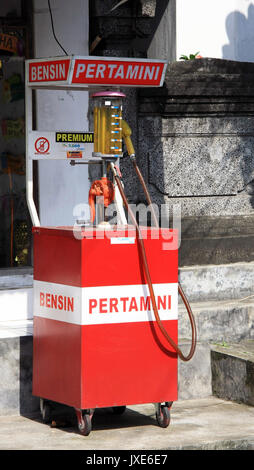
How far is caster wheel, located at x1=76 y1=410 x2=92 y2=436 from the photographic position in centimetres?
610

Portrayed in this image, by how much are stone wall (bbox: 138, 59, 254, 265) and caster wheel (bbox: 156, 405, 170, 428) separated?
88.3 inches

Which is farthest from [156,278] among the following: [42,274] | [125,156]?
[125,156]

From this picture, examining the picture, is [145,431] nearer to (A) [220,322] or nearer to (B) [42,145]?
(A) [220,322]

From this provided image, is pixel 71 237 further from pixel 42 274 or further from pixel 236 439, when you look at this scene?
pixel 236 439

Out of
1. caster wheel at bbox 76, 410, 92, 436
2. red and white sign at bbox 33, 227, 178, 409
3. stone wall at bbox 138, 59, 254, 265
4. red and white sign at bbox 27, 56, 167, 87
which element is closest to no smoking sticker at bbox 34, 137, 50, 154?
red and white sign at bbox 27, 56, 167, 87

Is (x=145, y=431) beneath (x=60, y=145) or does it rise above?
beneath

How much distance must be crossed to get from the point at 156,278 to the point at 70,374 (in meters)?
0.84

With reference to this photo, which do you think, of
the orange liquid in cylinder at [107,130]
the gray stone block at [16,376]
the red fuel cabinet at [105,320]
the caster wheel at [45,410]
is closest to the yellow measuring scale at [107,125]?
the orange liquid in cylinder at [107,130]

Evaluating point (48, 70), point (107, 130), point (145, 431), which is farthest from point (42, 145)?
point (145, 431)

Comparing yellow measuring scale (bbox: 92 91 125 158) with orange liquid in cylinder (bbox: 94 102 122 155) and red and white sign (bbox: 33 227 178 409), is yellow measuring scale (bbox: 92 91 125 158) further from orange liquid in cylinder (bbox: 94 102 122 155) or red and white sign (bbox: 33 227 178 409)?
red and white sign (bbox: 33 227 178 409)

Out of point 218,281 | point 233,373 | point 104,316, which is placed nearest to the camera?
point 104,316

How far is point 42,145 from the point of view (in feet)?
24.0

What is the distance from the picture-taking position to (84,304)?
5.99m

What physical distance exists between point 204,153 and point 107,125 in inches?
83.5
